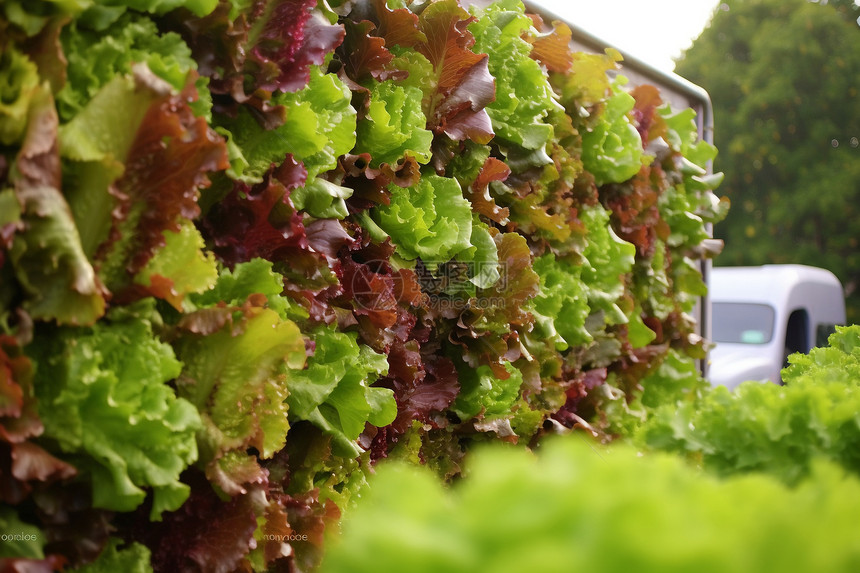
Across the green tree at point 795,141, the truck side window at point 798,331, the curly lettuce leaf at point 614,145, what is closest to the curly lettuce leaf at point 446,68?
the curly lettuce leaf at point 614,145

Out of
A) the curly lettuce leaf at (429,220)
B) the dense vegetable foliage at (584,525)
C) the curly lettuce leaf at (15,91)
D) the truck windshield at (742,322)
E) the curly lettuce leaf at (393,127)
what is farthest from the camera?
the truck windshield at (742,322)

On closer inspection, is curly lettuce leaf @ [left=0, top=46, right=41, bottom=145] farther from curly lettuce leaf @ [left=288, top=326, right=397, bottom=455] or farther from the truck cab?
the truck cab

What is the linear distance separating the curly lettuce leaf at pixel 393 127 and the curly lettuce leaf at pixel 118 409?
1160 mm

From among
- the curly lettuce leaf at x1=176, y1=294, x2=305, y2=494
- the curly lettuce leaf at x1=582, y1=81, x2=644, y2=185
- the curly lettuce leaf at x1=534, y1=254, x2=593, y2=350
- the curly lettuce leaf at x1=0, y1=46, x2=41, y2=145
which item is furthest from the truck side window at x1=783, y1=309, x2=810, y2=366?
the curly lettuce leaf at x1=0, y1=46, x2=41, y2=145

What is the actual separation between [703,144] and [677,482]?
17.8 ft

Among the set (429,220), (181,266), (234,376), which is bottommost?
(234,376)

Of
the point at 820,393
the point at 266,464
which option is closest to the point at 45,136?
the point at 266,464

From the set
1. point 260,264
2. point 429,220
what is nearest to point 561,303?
point 429,220

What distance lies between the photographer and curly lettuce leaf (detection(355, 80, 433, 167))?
266cm

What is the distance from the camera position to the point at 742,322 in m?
10.2

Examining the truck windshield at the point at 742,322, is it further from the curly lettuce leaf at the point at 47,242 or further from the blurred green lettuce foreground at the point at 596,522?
the blurred green lettuce foreground at the point at 596,522

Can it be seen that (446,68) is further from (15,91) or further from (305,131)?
(15,91)

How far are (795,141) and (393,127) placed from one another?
2272 cm

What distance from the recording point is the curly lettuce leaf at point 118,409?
62.6 inches
